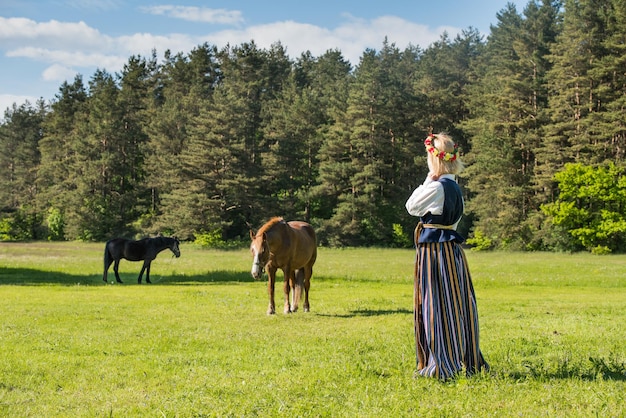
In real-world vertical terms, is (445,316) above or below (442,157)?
below

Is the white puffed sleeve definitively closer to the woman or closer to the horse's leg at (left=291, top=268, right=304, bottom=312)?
the woman

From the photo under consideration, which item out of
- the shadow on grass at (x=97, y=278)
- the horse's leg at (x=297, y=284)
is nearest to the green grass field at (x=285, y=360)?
the horse's leg at (x=297, y=284)

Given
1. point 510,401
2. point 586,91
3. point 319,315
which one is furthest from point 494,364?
point 586,91

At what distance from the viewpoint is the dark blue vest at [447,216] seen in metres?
6.42

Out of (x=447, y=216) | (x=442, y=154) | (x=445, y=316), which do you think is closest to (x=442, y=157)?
(x=442, y=154)

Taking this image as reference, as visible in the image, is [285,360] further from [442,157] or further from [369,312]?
[369,312]

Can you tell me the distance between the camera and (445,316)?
6359mm

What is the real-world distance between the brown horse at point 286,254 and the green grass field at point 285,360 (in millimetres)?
735

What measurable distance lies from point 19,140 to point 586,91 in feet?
278

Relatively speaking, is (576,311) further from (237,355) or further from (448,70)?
(448,70)

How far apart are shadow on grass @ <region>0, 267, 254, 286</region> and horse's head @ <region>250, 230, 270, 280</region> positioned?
36.0ft

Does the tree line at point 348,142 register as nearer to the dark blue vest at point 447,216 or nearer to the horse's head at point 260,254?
the horse's head at point 260,254

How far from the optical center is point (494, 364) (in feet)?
22.7

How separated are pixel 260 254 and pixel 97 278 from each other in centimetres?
1497
